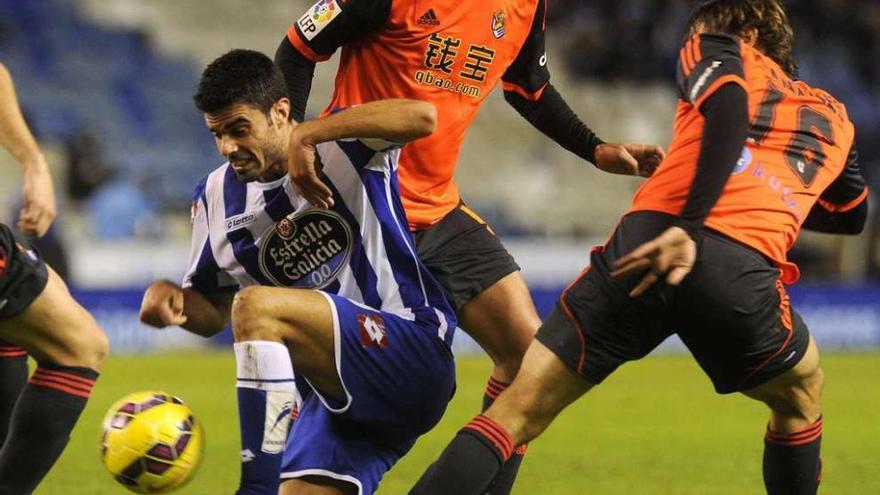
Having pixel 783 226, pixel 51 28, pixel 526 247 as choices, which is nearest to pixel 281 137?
pixel 783 226

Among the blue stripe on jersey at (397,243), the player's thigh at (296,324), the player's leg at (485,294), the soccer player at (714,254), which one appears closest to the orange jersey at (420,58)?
the player's leg at (485,294)

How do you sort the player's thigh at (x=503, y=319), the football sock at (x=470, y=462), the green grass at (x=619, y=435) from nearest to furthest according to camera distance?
the football sock at (x=470, y=462)
the player's thigh at (x=503, y=319)
the green grass at (x=619, y=435)

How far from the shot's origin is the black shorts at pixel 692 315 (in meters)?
4.44

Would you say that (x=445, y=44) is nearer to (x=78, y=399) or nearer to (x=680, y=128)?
(x=680, y=128)

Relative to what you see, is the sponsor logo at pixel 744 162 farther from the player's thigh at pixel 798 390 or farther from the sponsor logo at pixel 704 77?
the player's thigh at pixel 798 390

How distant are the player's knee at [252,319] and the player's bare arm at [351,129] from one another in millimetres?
355

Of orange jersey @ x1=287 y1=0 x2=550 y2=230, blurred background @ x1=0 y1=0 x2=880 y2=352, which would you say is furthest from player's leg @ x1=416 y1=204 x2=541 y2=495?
blurred background @ x1=0 y1=0 x2=880 y2=352

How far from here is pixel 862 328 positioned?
1642cm

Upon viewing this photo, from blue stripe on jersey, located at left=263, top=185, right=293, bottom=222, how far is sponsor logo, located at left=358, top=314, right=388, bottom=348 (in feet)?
1.44

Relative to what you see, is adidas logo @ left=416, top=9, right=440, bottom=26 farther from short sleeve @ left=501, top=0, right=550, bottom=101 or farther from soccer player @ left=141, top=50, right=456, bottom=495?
soccer player @ left=141, top=50, right=456, bottom=495

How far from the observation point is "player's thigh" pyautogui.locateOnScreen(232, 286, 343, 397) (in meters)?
4.28

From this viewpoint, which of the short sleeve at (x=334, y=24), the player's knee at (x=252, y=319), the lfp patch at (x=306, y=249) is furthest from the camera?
the short sleeve at (x=334, y=24)

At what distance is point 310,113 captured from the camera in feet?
63.4

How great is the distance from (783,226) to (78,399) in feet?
7.43
